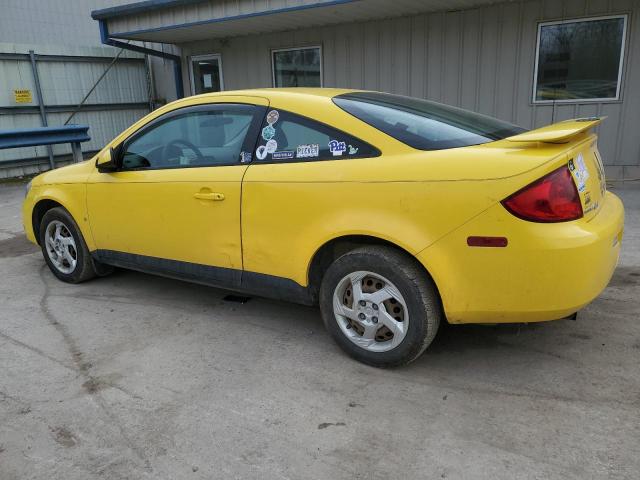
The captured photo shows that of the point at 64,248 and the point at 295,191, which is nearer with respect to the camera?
the point at 295,191

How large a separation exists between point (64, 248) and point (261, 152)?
2412 mm

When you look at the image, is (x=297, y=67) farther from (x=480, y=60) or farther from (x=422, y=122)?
(x=422, y=122)

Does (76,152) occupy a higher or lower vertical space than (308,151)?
lower

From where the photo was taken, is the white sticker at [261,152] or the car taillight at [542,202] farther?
the white sticker at [261,152]

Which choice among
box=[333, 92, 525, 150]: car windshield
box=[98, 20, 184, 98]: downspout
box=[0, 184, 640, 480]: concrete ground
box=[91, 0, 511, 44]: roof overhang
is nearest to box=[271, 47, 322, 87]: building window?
box=[91, 0, 511, 44]: roof overhang

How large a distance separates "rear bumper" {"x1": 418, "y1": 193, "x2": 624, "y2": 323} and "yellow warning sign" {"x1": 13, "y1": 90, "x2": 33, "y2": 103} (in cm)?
1076

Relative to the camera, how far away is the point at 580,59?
25.3 feet

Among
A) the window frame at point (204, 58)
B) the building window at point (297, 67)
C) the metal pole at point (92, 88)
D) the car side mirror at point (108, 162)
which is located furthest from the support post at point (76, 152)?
the car side mirror at point (108, 162)

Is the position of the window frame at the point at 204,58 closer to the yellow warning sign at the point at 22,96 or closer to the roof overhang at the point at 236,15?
A: the roof overhang at the point at 236,15

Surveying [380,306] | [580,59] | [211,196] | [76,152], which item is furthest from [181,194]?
[76,152]

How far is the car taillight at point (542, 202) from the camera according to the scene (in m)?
2.52

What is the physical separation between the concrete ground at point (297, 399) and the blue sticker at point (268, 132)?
4.33 feet

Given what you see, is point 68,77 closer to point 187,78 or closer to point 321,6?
point 187,78

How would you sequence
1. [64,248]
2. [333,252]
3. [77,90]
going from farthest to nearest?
[77,90] < [64,248] < [333,252]
